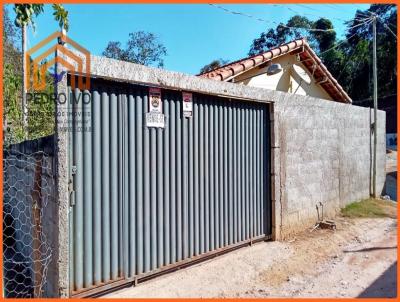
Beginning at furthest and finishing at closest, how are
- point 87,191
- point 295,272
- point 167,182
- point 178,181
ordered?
point 295,272
point 178,181
point 167,182
point 87,191

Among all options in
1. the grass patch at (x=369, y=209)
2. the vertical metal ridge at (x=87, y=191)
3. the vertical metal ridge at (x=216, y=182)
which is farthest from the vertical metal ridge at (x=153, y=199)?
the grass patch at (x=369, y=209)

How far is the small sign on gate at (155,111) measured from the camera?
148 inches

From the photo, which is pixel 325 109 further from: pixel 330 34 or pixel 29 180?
pixel 330 34

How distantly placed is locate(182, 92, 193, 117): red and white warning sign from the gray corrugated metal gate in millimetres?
57

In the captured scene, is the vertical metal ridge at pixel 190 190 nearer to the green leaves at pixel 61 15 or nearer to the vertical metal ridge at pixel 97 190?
the vertical metal ridge at pixel 97 190

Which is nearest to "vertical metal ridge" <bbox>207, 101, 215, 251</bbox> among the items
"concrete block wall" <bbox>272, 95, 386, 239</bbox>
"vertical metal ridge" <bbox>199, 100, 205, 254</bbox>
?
"vertical metal ridge" <bbox>199, 100, 205, 254</bbox>

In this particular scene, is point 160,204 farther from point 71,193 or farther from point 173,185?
point 71,193

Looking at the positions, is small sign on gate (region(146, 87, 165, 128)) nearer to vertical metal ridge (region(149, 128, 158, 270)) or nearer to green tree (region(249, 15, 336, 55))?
vertical metal ridge (region(149, 128, 158, 270))

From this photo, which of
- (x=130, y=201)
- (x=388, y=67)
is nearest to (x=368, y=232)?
(x=130, y=201)

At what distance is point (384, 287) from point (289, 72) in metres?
7.17

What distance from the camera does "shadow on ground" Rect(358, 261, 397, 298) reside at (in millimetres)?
3742

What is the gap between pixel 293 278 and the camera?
4.14 meters

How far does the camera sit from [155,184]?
12.5 ft

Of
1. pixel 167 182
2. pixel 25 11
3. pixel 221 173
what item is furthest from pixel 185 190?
A: pixel 25 11
